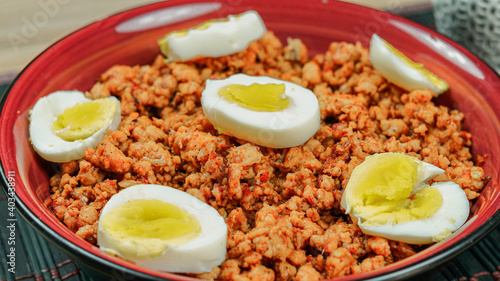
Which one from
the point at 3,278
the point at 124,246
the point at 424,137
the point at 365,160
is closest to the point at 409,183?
the point at 365,160

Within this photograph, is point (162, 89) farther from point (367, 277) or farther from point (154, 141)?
point (367, 277)

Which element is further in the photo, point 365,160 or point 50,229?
point 365,160

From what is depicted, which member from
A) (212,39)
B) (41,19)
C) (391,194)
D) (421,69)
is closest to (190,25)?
(212,39)

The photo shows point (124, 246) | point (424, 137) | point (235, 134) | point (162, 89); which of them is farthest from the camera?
point (162, 89)

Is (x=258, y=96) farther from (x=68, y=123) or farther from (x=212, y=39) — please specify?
(x=68, y=123)

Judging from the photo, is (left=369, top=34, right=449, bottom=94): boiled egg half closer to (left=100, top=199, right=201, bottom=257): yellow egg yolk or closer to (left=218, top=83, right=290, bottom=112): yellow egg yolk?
(left=218, top=83, right=290, bottom=112): yellow egg yolk

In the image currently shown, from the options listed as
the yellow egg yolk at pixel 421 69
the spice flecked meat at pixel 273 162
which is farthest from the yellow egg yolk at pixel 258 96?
the yellow egg yolk at pixel 421 69

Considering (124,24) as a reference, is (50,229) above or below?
below
